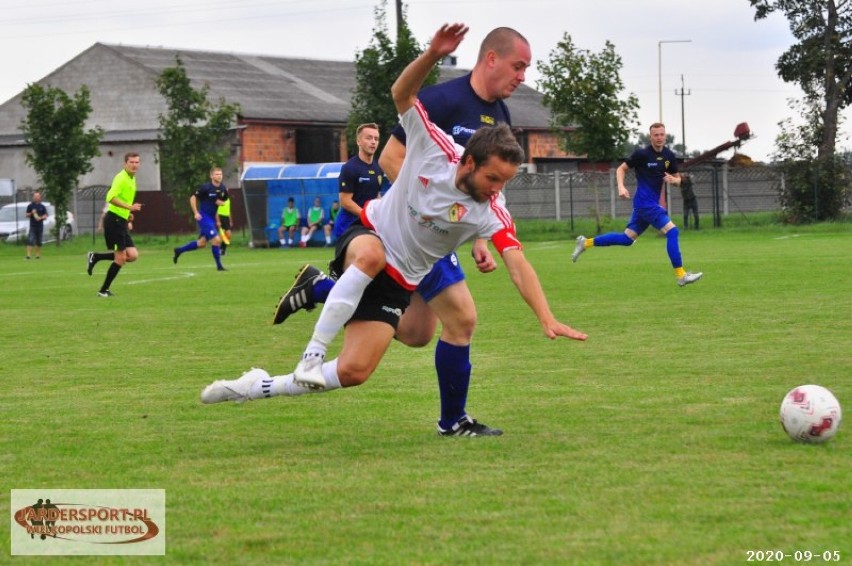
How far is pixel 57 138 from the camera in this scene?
40.9 m

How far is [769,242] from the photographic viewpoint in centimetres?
3000

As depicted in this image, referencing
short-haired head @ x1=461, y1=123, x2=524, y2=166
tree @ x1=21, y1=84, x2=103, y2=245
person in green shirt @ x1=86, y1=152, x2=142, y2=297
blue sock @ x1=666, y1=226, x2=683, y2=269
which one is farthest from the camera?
tree @ x1=21, y1=84, x2=103, y2=245

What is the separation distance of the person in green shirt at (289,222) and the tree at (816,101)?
13708 millimetres

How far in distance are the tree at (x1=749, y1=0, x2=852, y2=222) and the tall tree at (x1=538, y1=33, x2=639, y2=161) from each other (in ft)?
14.8

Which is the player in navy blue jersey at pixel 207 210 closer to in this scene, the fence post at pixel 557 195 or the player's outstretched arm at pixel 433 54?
the player's outstretched arm at pixel 433 54

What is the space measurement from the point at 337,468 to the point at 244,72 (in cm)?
5595

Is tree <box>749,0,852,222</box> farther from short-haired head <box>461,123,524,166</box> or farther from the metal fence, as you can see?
short-haired head <box>461,123,524,166</box>

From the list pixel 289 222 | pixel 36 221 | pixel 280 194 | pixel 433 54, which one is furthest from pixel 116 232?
pixel 280 194

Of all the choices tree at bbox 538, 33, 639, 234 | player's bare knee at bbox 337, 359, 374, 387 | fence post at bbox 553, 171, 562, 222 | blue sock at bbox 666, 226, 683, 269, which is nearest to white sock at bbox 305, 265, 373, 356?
player's bare knee at bbox 337, 359, 374, 387

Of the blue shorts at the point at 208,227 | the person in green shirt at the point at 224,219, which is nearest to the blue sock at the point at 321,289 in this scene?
the blue shorts at the point at 208,227

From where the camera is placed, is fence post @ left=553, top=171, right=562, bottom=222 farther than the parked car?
Yes

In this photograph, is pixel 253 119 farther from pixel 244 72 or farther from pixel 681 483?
pixel 681 483

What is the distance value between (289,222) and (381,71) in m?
5.12

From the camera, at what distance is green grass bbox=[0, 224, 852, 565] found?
4.82 m
